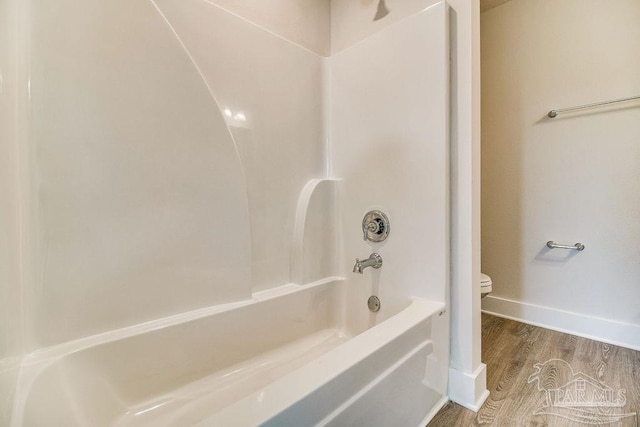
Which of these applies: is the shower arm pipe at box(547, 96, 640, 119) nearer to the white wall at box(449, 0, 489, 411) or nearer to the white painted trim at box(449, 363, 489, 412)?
the white wall at box(449, 0, 489, 411)

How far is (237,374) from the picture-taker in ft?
4.05

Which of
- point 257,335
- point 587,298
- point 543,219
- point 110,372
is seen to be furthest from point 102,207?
point 587,298

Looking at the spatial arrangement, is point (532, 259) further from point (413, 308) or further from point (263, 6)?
point (263, 6)

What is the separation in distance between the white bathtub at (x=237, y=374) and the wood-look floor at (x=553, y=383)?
0.99ft

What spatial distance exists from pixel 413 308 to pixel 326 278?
62 cm

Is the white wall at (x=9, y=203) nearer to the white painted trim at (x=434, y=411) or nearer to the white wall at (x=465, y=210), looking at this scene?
the white painted trim at (x=434, y=411)

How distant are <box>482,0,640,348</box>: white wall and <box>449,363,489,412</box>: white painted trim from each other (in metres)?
1.19

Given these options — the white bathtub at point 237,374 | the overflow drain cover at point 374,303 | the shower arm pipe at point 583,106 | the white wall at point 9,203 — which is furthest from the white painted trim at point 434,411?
the shower arm pipe at point 583,106

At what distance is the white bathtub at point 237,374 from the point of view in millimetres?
692

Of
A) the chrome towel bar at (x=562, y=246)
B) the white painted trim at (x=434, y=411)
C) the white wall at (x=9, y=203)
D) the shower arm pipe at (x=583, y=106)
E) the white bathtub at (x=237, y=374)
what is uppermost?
the shower arm pipe at (x=583, y=106)

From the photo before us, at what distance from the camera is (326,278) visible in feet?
5.57

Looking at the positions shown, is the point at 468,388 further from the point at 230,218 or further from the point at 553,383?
the point at 230,218

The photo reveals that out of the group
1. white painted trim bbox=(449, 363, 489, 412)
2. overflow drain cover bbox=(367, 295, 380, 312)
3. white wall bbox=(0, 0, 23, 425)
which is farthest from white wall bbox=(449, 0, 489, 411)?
white wall bbox=(0, 0, 23, 425)

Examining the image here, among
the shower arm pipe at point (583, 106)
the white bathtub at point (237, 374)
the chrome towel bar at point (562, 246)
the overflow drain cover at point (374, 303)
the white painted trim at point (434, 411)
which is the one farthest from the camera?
the chrome towel bar at point (562, 246)
